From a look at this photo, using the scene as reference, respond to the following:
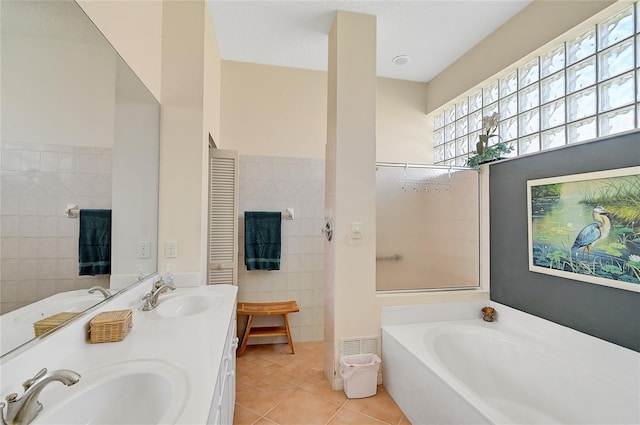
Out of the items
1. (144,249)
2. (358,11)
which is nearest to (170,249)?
(144,249)

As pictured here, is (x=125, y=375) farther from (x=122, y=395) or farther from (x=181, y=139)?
(x=181, y=139)

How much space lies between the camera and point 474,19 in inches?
95.7

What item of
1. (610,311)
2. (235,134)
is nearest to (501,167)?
(610,311)

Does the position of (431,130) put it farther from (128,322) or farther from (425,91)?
(128,322)

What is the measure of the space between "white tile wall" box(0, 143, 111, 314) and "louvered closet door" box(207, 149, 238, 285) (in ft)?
4.30

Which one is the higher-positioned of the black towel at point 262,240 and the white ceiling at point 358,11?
the white ceiling at point 358,11

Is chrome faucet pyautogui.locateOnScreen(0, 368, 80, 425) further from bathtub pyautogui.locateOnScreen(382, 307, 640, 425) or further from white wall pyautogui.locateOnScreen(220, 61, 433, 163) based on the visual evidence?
white wall pyautogui.locateOnScreen(220, 61, 433, 163)

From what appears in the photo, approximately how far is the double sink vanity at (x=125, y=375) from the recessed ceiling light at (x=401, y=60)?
297 cm

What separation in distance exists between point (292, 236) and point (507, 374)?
2.11 metres

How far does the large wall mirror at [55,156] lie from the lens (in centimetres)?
85

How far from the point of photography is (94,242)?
52.3 inches

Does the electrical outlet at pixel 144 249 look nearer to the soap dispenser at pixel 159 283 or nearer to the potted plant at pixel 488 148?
the soap dispenser at pixel 159 283

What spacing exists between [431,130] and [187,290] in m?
3.26

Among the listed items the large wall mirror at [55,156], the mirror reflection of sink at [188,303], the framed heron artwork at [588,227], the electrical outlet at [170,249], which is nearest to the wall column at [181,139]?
the electrical outlet at [170,249]
